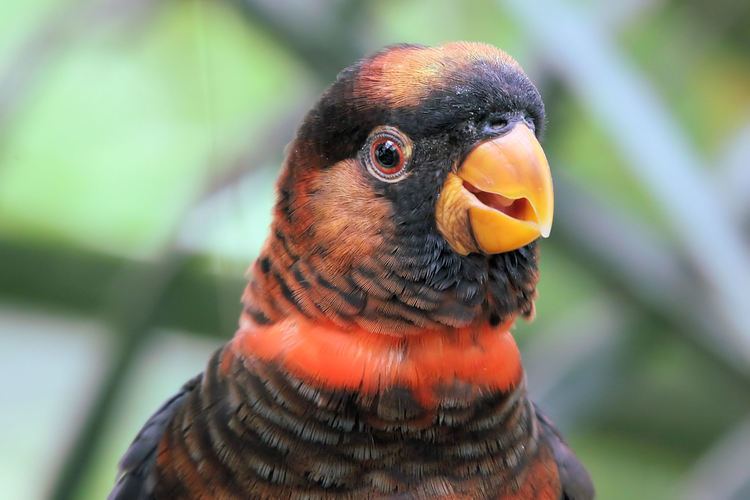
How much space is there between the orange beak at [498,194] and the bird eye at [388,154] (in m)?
0.05

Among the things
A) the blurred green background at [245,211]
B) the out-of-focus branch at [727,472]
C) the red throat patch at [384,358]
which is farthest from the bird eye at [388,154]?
the out-of-focus branch at [727,472]

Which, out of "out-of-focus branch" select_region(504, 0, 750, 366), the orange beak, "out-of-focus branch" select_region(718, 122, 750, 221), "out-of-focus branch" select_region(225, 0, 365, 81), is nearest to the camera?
the orange beak

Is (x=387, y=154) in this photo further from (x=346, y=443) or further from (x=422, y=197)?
(x=346, y=443)

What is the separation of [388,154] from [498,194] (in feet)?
0.37

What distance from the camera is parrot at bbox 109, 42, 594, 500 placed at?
792 millimetres

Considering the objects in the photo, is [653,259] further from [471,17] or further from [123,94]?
[123,94]

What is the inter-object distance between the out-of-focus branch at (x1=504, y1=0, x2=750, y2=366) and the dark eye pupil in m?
0.47

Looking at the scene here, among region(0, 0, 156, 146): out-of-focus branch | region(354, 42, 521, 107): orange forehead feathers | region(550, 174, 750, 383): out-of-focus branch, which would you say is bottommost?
region(0, 0, 156, 146): out-of-focus branch

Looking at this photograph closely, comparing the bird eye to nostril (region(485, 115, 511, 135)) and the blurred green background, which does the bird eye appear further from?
the blurred green background

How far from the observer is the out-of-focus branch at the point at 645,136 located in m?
1.17

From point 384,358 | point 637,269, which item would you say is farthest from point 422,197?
point 637,269

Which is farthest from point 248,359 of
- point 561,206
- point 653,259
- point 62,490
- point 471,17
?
point 471,17

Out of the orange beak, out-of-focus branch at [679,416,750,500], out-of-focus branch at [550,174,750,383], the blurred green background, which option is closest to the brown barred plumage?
the orange beak

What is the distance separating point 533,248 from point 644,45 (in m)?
1.38
